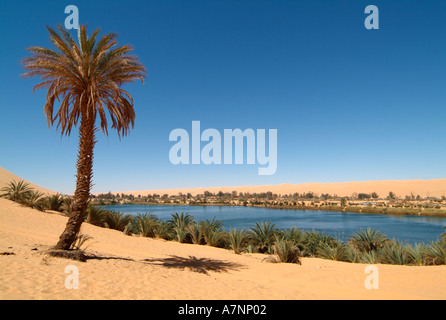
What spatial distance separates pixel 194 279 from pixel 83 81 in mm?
7449

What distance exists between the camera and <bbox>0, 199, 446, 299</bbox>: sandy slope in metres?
5.18

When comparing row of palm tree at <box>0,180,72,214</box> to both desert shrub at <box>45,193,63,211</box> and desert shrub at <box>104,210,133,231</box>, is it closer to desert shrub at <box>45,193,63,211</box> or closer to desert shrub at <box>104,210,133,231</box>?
desert shrub at <box>45,193,63,211</box>

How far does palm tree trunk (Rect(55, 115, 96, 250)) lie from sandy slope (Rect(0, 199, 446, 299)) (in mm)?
871

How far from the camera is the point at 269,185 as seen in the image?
156250 millimetres

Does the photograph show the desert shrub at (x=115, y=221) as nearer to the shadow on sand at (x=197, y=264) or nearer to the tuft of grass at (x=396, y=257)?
the shadow on sand at (x=197, y=264)

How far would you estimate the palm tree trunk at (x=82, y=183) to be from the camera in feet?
26.7

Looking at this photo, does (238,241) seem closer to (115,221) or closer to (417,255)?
(417,255)

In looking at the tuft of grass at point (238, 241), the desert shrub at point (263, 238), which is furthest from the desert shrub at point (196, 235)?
the desert shrub at point (263, 238)

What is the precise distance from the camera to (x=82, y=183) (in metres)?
8.30

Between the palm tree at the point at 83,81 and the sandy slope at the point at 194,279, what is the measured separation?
211cm
